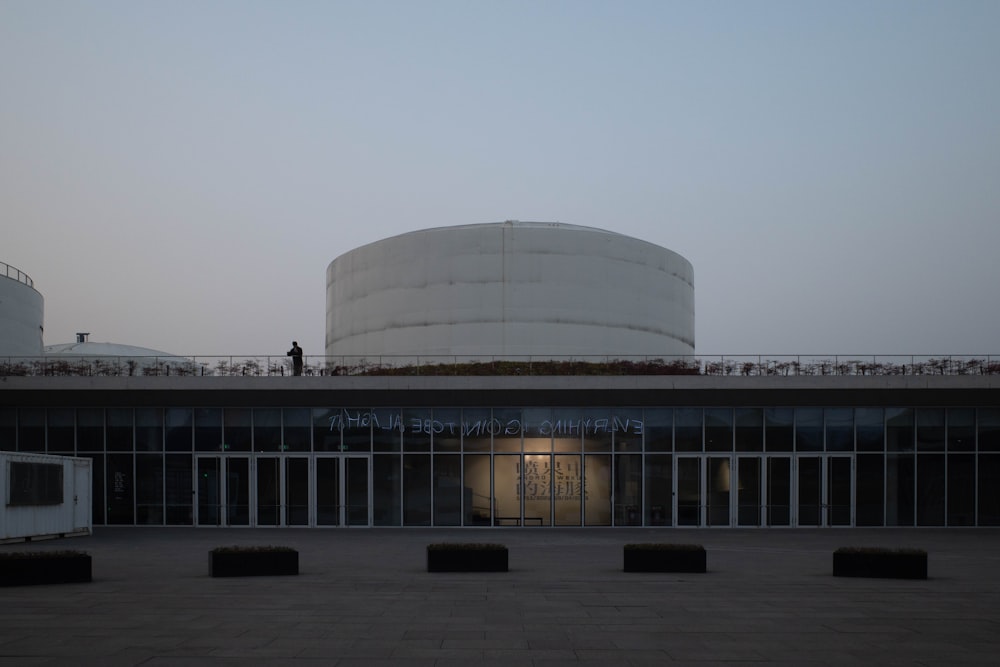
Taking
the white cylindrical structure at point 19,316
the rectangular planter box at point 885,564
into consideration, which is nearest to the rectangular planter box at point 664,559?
the rectangular planter box at point 885,564

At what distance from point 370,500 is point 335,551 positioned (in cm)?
1077

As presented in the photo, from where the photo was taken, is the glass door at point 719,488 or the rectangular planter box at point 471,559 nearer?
the rectangular planter box at point 471,559

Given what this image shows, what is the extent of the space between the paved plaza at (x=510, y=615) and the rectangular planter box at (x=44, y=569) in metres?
0.42

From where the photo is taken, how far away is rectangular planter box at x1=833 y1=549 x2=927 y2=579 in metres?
19.5

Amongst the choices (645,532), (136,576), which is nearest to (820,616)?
(136,576)

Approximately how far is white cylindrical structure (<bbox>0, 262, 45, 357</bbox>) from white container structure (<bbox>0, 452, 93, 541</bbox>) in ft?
64.5

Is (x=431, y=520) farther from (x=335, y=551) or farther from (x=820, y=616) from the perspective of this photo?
(x=820, y=616)

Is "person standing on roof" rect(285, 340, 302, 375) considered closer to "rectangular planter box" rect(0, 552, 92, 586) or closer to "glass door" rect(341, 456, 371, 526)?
"glass door" rect(341, 456, 371, 526)

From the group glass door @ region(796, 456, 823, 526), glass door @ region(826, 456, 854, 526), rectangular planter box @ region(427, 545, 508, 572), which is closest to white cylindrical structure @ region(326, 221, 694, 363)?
glass door @ region(796, 456, 823, 526)

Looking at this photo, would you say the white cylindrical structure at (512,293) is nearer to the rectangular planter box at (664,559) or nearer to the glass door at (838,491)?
the glass door at (838,491)

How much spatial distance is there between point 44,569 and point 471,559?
8.02 meters

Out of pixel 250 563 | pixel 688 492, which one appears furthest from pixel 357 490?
pixel 250 563

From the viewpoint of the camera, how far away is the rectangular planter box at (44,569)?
59.5 feet

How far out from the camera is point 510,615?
1519 centimetres
